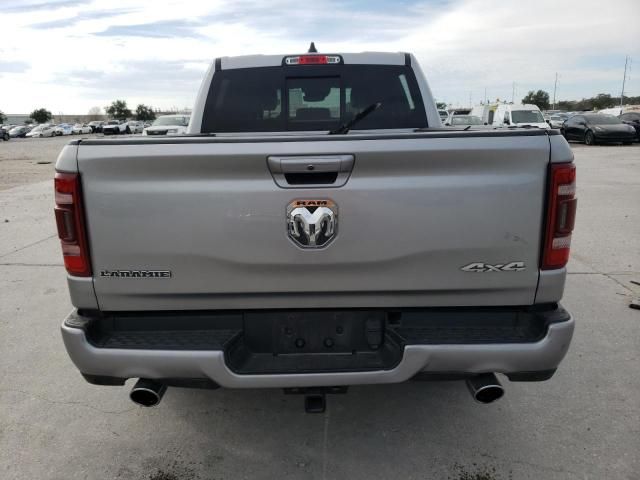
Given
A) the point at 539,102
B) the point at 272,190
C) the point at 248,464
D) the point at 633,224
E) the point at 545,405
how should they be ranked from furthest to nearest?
the point at 539,102
the point at 633,224
the point at 545,405
the point at 248,464
the point at 272,190

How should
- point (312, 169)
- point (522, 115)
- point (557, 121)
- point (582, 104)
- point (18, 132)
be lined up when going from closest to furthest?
point (312, 169), point (522, 115), point (557, 121), point (18, 132), point (582, 104)

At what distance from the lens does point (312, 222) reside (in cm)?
228

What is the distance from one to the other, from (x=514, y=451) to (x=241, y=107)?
3.08 meters

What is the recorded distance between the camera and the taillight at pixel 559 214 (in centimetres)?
227

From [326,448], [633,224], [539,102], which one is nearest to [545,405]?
[326,448]

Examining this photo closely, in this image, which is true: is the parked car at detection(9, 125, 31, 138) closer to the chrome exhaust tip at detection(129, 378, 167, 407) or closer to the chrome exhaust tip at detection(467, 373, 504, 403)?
the chrome exhaust tip at detection(129, 378, 167, 407)

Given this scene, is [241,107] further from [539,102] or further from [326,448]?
[539,102]

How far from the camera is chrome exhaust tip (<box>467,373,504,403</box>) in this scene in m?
2.50

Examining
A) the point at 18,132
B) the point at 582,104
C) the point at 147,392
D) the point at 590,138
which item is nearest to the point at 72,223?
the point at 147,392

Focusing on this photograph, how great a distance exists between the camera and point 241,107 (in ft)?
13.5

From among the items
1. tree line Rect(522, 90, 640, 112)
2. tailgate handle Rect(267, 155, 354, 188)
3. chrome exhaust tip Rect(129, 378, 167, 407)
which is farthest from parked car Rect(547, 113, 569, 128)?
tree line Rect(522, 90, 640, 112)

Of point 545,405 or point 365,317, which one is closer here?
point 365,317

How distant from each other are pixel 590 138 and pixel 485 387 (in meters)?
27.1

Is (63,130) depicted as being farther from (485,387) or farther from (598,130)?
(485,387)
